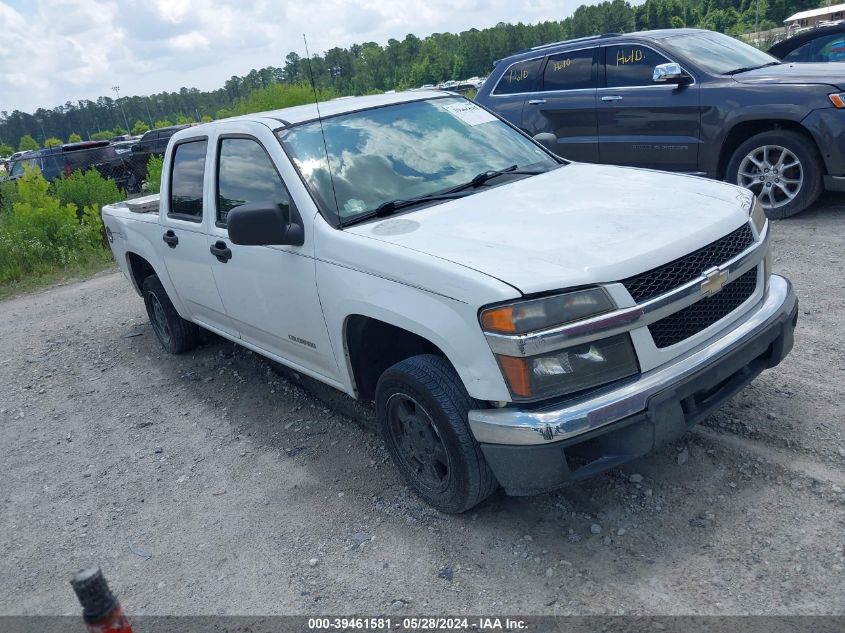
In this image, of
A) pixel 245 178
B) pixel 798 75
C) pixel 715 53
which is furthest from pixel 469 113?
pixel 715 53

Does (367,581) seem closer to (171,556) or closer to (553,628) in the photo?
(553,628)

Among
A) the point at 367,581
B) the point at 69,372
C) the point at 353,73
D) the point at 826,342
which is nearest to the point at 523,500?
the point at 367,581

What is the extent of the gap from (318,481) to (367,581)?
96cm

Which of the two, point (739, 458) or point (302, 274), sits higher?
point (302, 274)

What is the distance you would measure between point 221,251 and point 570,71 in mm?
5351

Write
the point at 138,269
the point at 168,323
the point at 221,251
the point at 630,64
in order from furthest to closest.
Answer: the point at 630,64 → the point at 138,269 → the point at 168,323 → the point at 221,251

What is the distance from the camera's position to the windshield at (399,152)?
12.7 feet

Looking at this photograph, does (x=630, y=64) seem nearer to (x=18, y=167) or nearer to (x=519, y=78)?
(x=519, y=78)

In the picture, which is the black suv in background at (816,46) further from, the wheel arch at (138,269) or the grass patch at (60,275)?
the grass patch at (60,275)

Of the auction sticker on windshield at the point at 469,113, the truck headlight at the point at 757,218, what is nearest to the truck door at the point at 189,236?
the auction sticker on windshield at the point at 469,113

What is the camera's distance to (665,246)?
9.73 feet

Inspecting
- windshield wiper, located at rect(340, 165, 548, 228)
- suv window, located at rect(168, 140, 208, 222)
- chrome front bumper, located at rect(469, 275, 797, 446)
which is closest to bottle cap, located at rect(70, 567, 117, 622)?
chrome front bumper, located at rect(469, 275, 797, 446)

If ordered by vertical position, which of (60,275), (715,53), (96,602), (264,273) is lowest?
(60,275)

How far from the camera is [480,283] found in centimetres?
284
